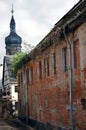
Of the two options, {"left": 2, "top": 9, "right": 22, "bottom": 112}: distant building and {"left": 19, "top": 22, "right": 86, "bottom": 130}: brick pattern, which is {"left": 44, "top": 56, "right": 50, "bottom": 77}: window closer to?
{"left": 19, "top": 22, "right": 86, "bottom": 130}: brick pattern

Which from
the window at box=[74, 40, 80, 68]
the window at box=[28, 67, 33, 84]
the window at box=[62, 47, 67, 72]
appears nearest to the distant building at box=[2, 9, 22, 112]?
the window at box=[28, 67, 33, 84]

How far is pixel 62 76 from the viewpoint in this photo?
66.9 ft

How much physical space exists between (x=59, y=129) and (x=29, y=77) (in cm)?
1157

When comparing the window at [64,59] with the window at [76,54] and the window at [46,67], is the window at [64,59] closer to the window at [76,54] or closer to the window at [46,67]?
the window at [76,54]

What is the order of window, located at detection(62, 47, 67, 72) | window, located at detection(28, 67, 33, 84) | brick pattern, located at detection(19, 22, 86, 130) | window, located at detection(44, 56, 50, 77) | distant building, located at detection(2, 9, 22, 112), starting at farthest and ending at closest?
distant building, located at detection(2, 9, 22, 112)
window, located at detection(28, 67, 33, 84)
window, located at detection(44, 56, 50, 77)
window, located at detection(62, 47, 67, 72)
brick pattern, located at detection(19, 22, 86, 130)

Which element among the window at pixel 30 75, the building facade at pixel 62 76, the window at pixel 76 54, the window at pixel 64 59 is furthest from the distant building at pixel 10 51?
the window at pixel 76 54

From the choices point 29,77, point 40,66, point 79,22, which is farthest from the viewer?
point 29,77

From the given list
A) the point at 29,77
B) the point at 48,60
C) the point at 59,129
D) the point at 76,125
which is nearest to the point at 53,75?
the point at 48,60

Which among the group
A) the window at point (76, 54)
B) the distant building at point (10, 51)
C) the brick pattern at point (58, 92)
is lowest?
the brick pattern at point (58, 92)

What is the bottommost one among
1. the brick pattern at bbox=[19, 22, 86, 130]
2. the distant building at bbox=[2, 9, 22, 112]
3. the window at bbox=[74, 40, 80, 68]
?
the brick pattern at bbox=[19, 22, 86, 130]

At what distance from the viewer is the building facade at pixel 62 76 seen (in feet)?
57.4

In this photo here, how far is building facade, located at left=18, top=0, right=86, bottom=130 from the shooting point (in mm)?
17484

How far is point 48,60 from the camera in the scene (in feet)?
79.0

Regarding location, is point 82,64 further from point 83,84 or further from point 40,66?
point 40,66
